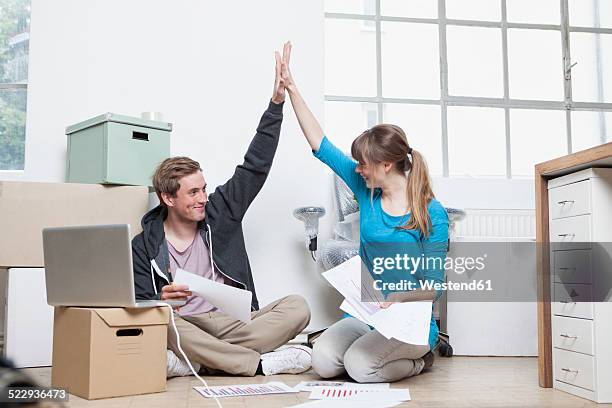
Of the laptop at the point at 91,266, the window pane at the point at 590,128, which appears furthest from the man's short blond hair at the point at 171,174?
the window pane at the point at 590,128

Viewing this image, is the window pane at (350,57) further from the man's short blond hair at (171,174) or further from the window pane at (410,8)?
the man's short blond hair at (171,174)

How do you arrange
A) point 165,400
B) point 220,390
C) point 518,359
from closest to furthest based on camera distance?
point 165,400 < point 220,390 < point 518,359

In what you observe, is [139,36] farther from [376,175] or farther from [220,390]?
[220,390]

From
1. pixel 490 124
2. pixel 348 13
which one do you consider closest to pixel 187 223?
pixel 348 13

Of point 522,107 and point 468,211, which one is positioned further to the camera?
point 522,107

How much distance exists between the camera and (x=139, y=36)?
3.07m

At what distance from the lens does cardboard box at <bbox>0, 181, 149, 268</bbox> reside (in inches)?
96.8

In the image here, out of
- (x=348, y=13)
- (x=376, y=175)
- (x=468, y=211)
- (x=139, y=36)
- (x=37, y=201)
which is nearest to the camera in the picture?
(x=376, y=175)

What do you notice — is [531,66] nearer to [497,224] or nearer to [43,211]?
[497,224]

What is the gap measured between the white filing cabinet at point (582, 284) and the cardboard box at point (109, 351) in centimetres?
120

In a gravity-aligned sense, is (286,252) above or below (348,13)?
below

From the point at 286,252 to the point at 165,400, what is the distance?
4.46ft

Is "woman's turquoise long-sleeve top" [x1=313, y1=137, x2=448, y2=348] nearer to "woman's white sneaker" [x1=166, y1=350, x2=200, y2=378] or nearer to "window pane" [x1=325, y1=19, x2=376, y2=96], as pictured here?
"woman's white sneaker" [x1=166, y1=350, x2=200, y2=378]

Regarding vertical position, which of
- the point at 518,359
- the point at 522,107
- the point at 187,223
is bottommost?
the point at 518,359
